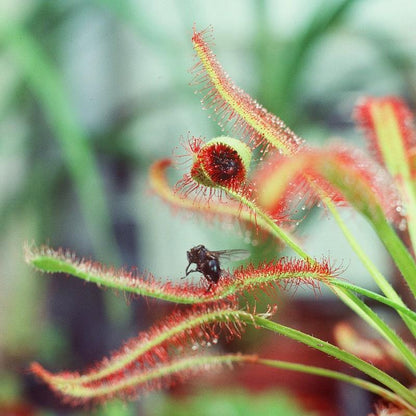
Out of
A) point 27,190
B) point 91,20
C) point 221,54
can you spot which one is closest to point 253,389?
point 221,54

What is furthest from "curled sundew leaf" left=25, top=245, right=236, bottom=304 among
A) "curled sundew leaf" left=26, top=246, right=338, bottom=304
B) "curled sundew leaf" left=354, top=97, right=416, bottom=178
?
"curled sundew leaf" left=354, top=97, right=416, bottom=178

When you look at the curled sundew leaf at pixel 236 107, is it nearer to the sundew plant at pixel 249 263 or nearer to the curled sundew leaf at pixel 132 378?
the sundew plant at pixel 249 263

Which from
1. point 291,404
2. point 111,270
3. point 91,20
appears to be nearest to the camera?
point 111,270

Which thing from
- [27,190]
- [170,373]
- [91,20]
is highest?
[91,20]

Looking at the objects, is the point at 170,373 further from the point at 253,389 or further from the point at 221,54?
the point at 221,54

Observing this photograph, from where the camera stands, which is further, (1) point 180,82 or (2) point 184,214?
(1) point 180,82

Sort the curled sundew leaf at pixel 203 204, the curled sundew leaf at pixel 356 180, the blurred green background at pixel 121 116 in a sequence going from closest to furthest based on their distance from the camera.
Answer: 1. the curled sundew leaf at pixel 356 180
2. the curled sundew leaf at pixel 203 204
3. the blurred green background at pixel 121 116

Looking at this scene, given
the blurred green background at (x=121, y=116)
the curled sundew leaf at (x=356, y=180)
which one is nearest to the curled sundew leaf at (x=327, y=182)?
the curled sundew leaf at (x=356, y=180)
